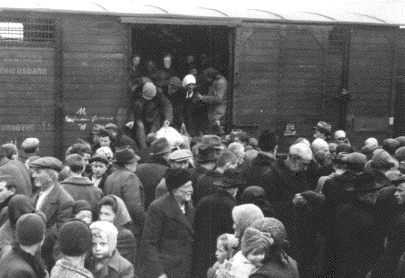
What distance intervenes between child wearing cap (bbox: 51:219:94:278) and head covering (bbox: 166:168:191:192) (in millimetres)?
2057

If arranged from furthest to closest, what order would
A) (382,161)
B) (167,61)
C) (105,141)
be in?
(167,61), (105,141), (382,161)

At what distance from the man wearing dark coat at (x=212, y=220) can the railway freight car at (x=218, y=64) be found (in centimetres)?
600

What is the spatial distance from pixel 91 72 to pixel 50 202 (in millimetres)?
6298

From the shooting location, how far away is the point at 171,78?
48.1 feet

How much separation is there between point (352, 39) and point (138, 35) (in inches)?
163

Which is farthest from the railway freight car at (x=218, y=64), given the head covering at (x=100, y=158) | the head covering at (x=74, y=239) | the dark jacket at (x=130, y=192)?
the head covering at (x=74, y=239)

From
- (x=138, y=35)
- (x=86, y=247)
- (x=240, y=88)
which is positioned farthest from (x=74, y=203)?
(x=138, y=35)

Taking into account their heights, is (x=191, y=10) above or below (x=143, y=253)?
above

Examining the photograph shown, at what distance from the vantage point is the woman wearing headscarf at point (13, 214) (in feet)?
20.0

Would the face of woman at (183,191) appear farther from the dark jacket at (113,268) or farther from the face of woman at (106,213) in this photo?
the dark jacket at (113,268)

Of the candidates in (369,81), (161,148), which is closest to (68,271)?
(161,148)

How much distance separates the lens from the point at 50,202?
717 centimetres

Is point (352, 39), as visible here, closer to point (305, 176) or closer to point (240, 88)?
point (240, 88)

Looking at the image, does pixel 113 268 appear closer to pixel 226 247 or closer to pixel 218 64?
pixel 226 247
